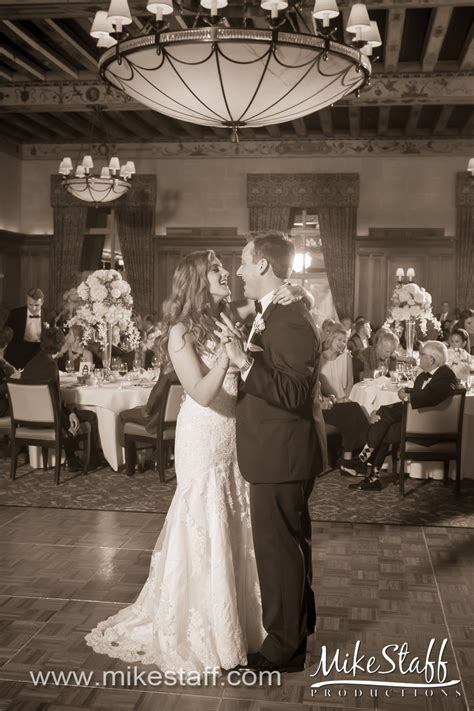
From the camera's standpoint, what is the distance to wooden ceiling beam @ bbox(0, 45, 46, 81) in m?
9.44

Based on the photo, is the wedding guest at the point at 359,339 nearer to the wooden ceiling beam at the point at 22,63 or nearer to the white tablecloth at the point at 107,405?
the white tablecloth at the point at 107,405

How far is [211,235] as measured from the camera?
1426cm

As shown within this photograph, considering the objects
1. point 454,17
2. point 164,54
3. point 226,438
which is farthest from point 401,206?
point 226,438

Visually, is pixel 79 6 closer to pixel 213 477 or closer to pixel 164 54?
pixel 164 54

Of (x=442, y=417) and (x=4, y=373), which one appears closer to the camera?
(x=442, y=417)

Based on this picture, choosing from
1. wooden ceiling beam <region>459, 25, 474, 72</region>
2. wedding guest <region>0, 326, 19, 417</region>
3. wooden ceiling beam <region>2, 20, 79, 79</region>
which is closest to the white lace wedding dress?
wedding guest <region>0, 326, 19, 417</region>

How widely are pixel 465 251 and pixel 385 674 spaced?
11374 mm

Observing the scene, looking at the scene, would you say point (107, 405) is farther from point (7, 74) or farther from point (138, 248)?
point (138, 248)

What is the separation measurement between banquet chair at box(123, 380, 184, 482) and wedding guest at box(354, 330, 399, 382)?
232 centimetres

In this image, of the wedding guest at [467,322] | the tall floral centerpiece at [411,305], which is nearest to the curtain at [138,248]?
the wedding guest at [467,322]

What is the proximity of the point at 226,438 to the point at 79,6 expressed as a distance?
5704 mm

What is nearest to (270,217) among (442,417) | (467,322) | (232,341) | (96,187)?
(96,187)

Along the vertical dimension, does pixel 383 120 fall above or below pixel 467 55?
below

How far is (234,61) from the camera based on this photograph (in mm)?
4473
